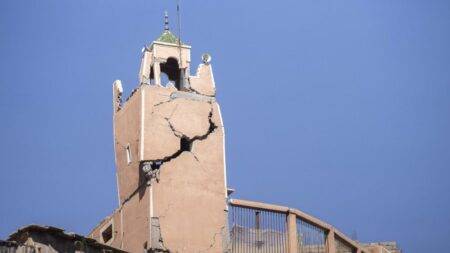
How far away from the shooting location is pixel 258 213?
31.2m

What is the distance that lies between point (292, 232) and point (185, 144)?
4614 millimetres

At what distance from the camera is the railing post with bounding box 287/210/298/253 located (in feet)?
102

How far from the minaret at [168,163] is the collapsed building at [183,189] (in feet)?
0.11

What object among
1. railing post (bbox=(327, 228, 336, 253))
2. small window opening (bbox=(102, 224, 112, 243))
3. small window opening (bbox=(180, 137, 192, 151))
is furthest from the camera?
small window opening (bbox=(102, 224, 112, 243))

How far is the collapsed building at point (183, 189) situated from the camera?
101ft

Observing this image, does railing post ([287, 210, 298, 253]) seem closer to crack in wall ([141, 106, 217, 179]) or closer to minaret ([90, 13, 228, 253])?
minaret ([90, 13, 228, 253])

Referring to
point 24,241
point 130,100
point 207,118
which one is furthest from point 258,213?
point 24,241

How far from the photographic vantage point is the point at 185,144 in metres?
32.2

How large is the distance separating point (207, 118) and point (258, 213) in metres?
3.85

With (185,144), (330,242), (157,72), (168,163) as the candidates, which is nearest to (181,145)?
(185,144)

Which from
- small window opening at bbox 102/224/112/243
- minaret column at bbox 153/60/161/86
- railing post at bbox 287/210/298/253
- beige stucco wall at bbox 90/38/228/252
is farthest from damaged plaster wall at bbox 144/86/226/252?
small window opening at bbox 102/224/112/243

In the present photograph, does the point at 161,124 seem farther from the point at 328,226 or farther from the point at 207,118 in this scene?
the point at 328,226

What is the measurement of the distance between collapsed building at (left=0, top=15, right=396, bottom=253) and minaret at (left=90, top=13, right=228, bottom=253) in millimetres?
32

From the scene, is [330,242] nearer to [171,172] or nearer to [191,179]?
[191,179]
